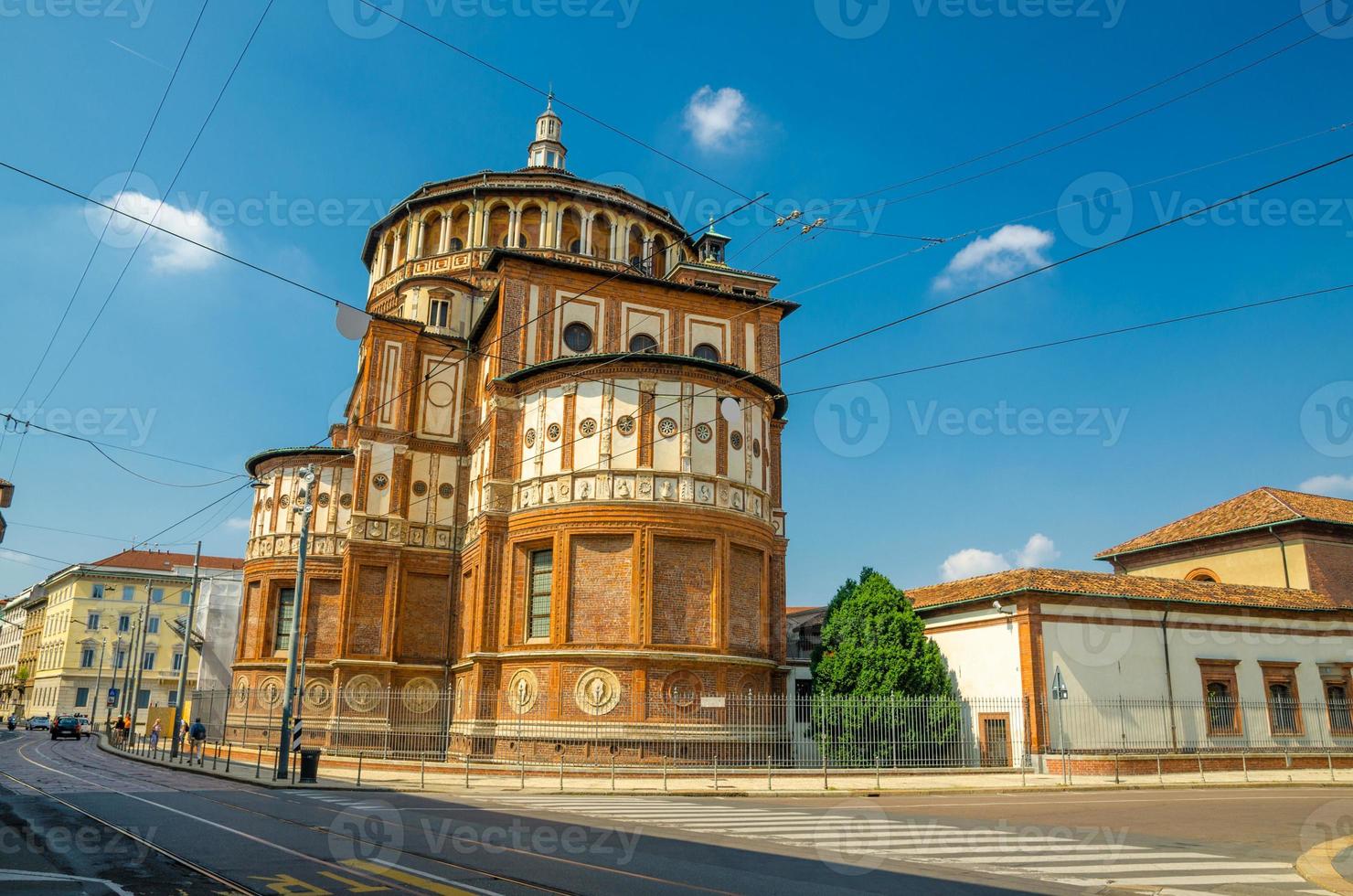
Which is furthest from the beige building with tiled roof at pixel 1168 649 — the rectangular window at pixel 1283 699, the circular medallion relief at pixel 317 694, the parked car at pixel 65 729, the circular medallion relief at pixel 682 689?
the parked car at pixel 65 729

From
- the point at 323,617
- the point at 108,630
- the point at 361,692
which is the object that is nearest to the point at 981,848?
the point at 361,692

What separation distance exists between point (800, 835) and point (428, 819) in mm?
6060

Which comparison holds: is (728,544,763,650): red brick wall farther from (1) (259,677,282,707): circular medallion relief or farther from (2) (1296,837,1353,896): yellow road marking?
(1) (259,677,282,707): circular medallion relief

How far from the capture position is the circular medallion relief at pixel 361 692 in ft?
118

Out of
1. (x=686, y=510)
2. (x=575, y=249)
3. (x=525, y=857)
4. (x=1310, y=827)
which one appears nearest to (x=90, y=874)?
(x=525, y=857)

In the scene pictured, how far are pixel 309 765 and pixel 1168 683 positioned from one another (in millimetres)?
27385

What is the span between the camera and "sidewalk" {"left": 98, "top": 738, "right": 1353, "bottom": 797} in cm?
2327

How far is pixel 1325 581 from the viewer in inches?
1564

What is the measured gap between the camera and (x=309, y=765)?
2412 centimetres

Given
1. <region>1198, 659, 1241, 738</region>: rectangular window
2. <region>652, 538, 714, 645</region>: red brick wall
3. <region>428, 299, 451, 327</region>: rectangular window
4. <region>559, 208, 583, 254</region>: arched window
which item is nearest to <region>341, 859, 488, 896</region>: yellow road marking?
<region>652, 538, 714, 645</region>: red brick wall

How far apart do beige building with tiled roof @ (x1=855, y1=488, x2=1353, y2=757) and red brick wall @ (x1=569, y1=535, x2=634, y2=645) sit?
1218 cm

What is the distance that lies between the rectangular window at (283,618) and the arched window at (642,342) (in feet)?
58.1

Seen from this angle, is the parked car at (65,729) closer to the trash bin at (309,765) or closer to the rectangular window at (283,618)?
the rectangular window at (283,618)

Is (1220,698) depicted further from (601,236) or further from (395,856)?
(395,856)
